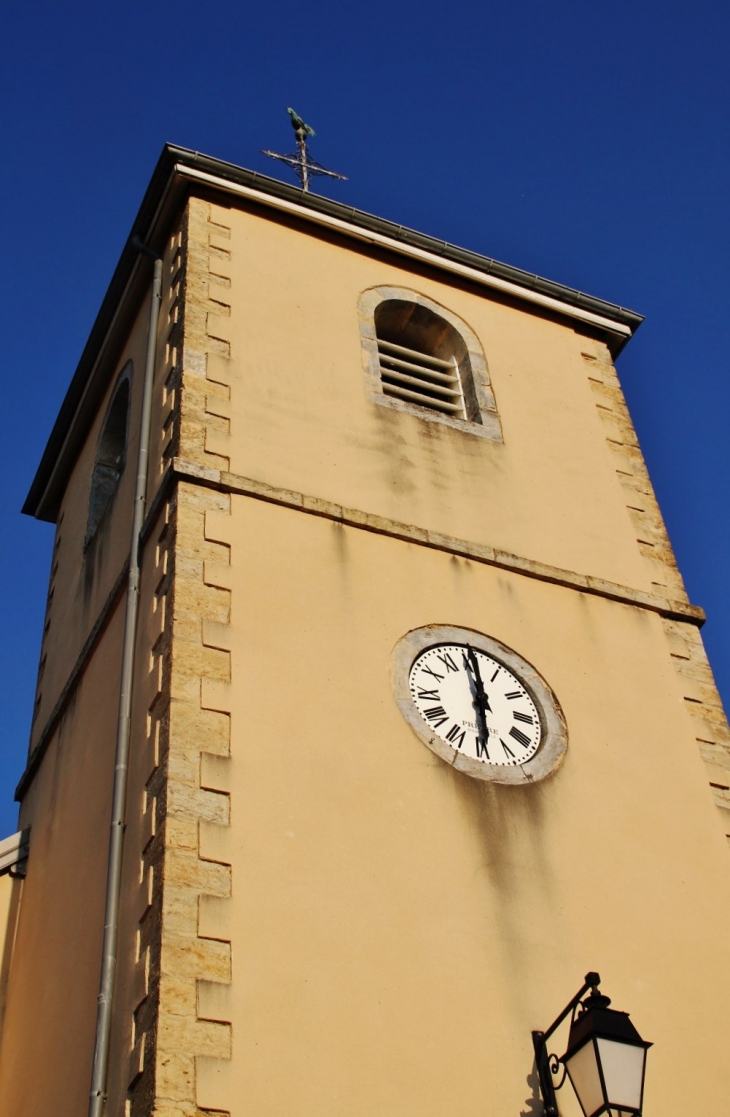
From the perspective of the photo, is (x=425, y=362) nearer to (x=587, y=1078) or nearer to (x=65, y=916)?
(x=65, y=916)

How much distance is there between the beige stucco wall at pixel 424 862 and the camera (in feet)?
19.8

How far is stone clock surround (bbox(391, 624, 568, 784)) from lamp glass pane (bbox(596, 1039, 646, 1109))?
218 cm

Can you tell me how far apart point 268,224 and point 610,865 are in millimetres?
5614

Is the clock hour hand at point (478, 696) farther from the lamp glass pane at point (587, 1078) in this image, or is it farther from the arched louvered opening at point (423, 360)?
the arched louvered opening at point (423, 360)

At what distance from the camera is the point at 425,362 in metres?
10.5

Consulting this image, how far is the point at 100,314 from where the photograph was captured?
11305mm

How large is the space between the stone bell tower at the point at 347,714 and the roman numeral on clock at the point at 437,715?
0.01 metres

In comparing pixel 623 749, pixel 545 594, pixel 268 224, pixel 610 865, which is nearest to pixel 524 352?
pixel 268 224

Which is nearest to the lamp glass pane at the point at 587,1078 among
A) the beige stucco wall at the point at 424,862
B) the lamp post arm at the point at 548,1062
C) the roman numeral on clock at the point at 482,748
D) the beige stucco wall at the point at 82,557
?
the lamp post arm at the point at 548,1062

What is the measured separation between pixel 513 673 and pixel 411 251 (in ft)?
14.3

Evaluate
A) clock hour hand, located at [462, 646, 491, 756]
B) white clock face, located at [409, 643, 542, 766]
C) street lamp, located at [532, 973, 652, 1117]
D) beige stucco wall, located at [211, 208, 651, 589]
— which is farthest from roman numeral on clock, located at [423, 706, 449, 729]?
street lamp, located at [532, 973, 652, 1117]

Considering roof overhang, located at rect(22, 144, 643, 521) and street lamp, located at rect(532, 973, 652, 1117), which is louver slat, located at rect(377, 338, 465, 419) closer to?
roof overhang, located at rect(22, 144, 643, 521)

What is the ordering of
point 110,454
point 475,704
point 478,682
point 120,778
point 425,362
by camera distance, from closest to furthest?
point 120,778, point 475,704, point 478,682, point 425,362, point 110,454

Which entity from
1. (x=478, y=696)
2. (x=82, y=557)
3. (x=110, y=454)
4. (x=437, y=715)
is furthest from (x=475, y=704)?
(x=110, y=454)
